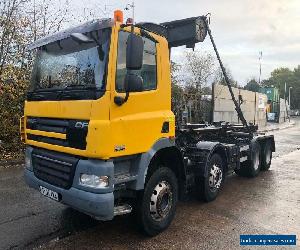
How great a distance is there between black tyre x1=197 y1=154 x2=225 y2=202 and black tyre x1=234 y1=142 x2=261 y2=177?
6.79 ft

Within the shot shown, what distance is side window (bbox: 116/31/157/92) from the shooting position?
415 centimetres

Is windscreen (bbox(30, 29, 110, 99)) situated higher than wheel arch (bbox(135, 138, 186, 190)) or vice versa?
windscreen (bbox(30, 29, 110, 99))

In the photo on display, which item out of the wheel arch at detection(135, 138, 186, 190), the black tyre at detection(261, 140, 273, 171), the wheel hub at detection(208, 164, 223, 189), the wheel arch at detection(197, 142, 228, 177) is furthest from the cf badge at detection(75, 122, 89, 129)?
the black tyre at detection(261, 140, 273, 171)

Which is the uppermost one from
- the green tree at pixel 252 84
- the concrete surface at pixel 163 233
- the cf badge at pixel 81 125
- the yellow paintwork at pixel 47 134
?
the green tree at pixel 252 84

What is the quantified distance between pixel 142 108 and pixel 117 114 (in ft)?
1.72

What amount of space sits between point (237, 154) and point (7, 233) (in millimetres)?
5037

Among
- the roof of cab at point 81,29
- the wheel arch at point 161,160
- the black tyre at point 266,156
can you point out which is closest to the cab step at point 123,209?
the wheel arch at point 161,160

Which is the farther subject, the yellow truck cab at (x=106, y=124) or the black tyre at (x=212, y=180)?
the black tyre at (x=212, y=180)

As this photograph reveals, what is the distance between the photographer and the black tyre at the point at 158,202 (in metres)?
4.64

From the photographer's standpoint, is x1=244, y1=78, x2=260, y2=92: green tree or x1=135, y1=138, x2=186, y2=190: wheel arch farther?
x1=244, y1=78, x2=260, y2=92: green tree

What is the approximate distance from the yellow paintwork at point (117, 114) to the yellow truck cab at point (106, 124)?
0.01 meters

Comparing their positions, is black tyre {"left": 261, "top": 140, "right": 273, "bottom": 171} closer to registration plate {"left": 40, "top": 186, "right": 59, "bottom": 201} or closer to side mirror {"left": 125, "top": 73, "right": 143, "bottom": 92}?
side mirror {"left": 125, "top": 73, "right": 143, "bottom": 92}

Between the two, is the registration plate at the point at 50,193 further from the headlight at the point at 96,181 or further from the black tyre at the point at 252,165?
the black tyre at the point at 252,165

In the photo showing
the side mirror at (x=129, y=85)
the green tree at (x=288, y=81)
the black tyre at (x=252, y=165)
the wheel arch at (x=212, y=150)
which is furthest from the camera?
the green tree at (x=288, y=81)
